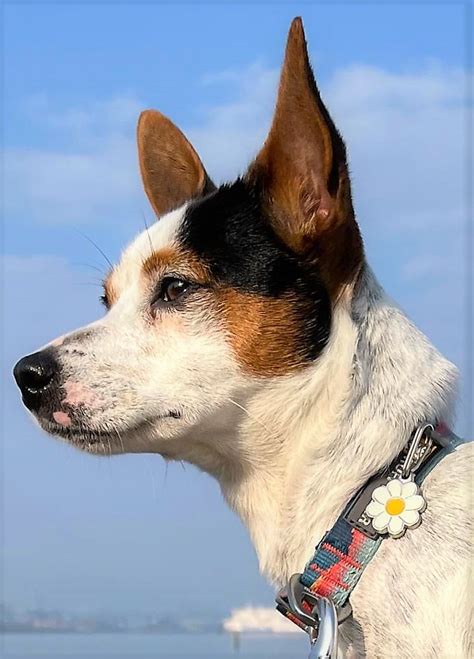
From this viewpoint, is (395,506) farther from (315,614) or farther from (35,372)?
(35,372)

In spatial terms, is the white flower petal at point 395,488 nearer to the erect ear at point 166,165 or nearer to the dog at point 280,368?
the dog at point 280,368

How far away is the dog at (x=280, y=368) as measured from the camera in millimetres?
3551

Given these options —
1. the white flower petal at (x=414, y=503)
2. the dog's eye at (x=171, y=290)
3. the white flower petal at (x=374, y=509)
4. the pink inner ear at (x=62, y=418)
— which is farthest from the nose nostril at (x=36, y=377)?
the white flower petal at (x=414, y=503)

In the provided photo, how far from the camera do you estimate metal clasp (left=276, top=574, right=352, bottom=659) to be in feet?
10.3

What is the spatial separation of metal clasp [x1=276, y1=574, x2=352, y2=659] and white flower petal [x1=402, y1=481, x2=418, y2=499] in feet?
1.45

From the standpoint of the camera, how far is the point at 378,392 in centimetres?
359

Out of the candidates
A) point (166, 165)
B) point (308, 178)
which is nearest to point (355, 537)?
point (308, 178)

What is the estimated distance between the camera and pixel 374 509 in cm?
339

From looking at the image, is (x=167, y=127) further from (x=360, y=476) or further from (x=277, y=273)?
(x=360, y=476)

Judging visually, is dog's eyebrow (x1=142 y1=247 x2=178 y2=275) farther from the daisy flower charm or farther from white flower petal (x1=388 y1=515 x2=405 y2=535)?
white flower petal (x1=388 y1=515 x2=405 y2=535)

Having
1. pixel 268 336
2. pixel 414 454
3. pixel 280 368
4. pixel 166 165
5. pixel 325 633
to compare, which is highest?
pixel 166 165

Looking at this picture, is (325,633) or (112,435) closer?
(325,633)

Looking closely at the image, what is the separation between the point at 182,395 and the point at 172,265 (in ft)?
2.15

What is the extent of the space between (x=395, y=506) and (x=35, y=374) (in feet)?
4.94
